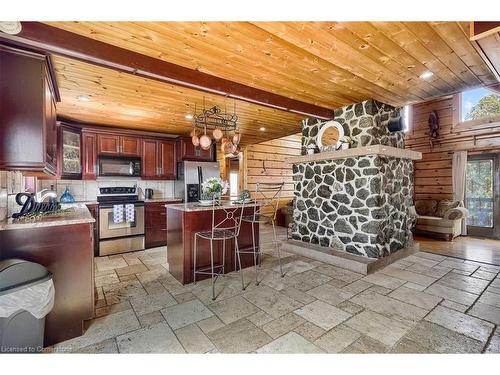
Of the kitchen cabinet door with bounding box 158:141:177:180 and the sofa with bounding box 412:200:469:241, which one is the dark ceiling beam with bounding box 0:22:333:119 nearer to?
the kitchen cabinet door with bounding box 158:141:177:180

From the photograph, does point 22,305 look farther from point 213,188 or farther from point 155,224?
point 155,224

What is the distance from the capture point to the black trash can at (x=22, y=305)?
1.53 metres

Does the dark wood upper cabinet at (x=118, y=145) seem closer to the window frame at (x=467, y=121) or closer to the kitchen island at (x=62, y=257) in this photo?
the kitchen island at (x=62, y=257)

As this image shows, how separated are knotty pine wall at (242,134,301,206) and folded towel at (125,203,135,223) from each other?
3144 millimetres

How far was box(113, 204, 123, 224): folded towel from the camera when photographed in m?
4.32

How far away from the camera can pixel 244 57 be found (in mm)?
2404

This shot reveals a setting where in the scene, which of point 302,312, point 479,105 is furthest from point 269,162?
point 302,312

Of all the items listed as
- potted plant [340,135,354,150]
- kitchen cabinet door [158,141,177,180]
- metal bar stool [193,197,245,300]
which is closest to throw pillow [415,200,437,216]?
potted plant [340,135,354,150]

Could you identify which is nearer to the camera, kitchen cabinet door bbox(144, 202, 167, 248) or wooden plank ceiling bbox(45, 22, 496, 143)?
wooden plank ceiling bbox(45, 22, 496, 143)

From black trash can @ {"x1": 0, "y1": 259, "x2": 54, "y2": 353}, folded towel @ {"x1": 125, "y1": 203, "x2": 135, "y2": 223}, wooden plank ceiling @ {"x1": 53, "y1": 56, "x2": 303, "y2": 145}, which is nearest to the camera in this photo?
black trash can @ {"x1": 0, "y1": 259, "x2": 54, "y2": 353}

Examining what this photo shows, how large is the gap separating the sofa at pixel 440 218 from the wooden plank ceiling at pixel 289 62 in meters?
3.19

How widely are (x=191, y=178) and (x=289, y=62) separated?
3.48 metres
